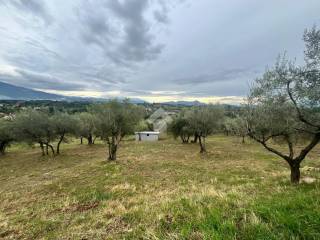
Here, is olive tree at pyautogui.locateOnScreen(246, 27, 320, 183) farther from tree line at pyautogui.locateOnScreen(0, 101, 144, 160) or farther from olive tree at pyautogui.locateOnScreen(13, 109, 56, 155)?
olive tree at pyautogui.locateOnScreen(13, 109, 56, 155)

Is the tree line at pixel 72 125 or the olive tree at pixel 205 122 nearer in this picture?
the tree line at pixel 72 125

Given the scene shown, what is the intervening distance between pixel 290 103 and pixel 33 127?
3750 cm

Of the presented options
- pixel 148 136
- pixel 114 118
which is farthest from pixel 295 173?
pixel 148 136

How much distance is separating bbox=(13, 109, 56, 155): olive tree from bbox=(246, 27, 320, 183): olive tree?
34664mm

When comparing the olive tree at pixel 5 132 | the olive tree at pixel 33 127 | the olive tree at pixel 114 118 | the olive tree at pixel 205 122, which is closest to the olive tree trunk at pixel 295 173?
the olive tree at pixel 114 118

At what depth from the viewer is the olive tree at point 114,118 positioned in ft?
85.8

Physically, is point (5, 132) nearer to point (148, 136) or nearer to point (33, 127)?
point (33, 127)

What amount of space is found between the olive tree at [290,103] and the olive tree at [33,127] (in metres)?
34.7

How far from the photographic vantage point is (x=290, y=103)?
10438 millimetres

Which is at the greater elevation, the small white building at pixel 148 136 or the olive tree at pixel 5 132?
the olive tree at pixel 5 132

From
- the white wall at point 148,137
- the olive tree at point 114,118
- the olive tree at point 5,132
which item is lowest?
the white wall at point 148,137

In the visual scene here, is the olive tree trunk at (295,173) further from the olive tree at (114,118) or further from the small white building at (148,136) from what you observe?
the small white building at (148,136)

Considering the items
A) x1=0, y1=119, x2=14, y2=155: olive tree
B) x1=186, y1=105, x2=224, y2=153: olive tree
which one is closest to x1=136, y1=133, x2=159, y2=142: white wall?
x1=186, y1=105, x2=224, y2=153: olive tree

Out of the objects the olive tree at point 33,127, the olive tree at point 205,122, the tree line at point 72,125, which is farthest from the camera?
the olive tree at point 205,122
